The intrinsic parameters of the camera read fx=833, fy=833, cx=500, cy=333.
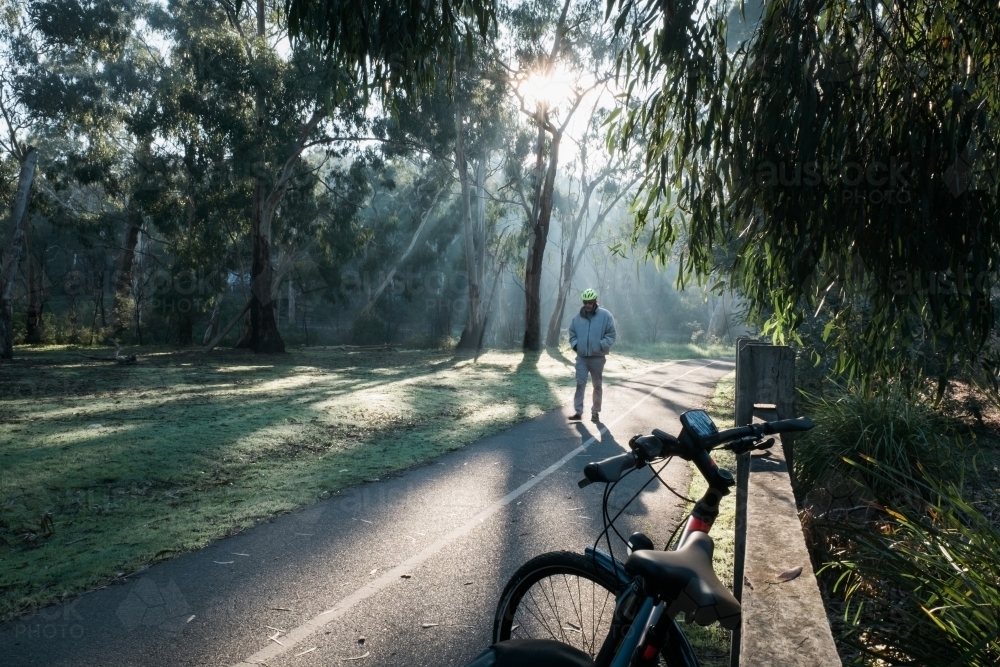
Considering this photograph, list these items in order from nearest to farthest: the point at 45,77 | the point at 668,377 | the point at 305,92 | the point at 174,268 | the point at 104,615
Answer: the point at 104,615 → the point at 668,377 → the point at 305,92 → the point at 45,77 → the point at 174,268

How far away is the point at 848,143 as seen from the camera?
501 cm

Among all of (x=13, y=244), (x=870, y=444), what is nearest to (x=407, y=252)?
(x=13, y=244)

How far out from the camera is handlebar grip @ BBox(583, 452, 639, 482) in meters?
2.27

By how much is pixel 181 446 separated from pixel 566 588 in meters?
7.71

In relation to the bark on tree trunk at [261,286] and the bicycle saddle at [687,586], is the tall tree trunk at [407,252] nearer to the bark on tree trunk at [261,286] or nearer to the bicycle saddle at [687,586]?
the bark on tree trunk at [261,286]

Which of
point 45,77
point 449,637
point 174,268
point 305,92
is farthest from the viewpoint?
point 174,268

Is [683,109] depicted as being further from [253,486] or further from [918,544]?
[253,486]

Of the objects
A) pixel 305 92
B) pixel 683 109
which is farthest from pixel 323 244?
pixel 683 109

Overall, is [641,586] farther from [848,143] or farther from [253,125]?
[253,125]

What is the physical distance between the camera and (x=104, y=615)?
15.0 feet

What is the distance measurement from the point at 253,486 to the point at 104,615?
3.42 meters

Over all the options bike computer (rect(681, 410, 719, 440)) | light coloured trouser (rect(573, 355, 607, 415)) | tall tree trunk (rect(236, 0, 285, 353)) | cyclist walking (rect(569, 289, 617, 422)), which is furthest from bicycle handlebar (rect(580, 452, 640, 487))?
tall tree trunk (rect(236, 0, 285, 353))

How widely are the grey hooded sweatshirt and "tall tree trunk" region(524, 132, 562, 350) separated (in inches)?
763

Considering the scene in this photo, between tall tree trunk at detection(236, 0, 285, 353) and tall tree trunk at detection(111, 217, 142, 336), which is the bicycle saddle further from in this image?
tall tree trunk at detection(111, 217, 142, 336)
